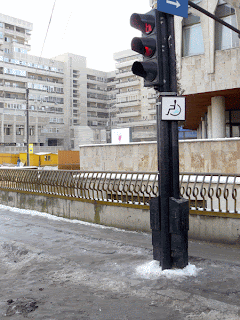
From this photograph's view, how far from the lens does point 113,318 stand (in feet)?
12.6

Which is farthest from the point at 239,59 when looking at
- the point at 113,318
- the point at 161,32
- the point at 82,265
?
the point at 113,318

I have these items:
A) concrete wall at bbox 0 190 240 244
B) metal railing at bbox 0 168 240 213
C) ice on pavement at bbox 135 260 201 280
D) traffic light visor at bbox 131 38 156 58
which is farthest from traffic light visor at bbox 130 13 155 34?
concrete wall at bbox 0 190 240 244

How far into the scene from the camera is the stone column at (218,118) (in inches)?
815

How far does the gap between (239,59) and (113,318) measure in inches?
663

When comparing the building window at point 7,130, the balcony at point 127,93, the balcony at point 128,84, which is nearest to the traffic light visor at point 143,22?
the building window at point 7,130

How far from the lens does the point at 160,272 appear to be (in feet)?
17.1

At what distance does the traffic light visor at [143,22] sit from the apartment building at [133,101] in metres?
73.0

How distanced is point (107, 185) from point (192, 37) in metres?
13.7

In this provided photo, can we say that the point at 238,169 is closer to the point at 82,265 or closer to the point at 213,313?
the point at 82,265

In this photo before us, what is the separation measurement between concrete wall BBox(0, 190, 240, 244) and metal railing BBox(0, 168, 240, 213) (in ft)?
0.62

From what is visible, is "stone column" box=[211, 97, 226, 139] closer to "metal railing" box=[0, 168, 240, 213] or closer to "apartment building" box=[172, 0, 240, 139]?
"apartment building" box=[172, 0, 240, 139]

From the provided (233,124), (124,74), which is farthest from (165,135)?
(124,74)

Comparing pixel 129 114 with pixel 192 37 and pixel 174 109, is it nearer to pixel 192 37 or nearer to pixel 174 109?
pixel 192 37

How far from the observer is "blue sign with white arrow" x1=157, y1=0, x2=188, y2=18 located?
4.83 metres
